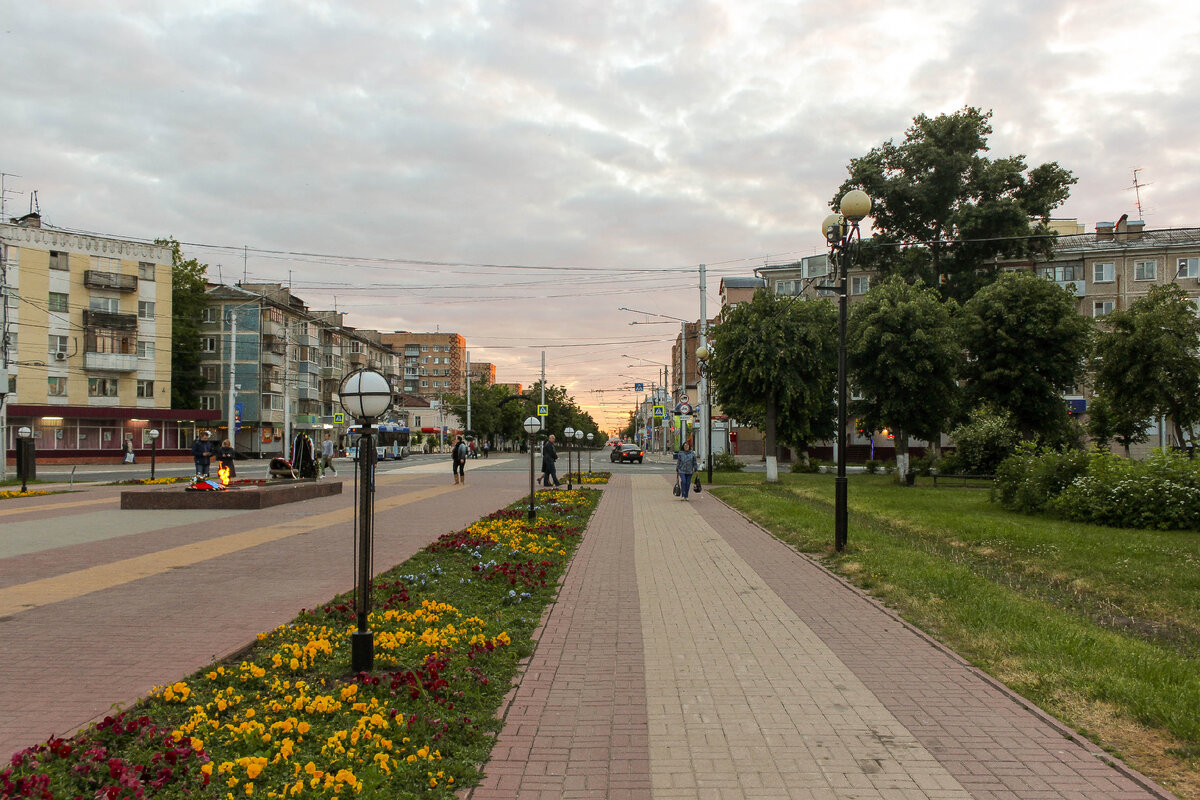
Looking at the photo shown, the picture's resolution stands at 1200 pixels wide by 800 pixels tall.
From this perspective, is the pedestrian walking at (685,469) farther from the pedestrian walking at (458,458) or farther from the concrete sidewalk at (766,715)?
the concrete sidewalk at (766,715)

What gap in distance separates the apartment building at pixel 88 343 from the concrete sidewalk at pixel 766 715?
5094cm

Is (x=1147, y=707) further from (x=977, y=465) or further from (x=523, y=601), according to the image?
(x=977, y=465)

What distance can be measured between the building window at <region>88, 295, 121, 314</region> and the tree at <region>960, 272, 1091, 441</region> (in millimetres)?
53152

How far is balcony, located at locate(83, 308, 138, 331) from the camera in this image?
54.2m

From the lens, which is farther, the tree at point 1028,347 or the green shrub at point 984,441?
the green shrub at point 984,441

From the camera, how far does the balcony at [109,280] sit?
179 feet

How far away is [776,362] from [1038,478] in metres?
12.3

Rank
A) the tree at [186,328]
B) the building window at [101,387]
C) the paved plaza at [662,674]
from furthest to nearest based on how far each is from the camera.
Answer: the tree at [186,328], the building window at [101,387], the paved plaza at [662,674]

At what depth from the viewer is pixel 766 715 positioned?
494 centimetres

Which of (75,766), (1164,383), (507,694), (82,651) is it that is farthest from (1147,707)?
(1164,383)

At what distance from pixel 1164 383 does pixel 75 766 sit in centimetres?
2586

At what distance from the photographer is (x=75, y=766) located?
3.80 m

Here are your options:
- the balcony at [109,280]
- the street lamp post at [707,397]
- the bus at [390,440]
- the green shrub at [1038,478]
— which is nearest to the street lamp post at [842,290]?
the green shrub at [1038,478]

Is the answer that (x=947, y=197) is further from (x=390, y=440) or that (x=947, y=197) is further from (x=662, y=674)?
(x=390, y=440)
